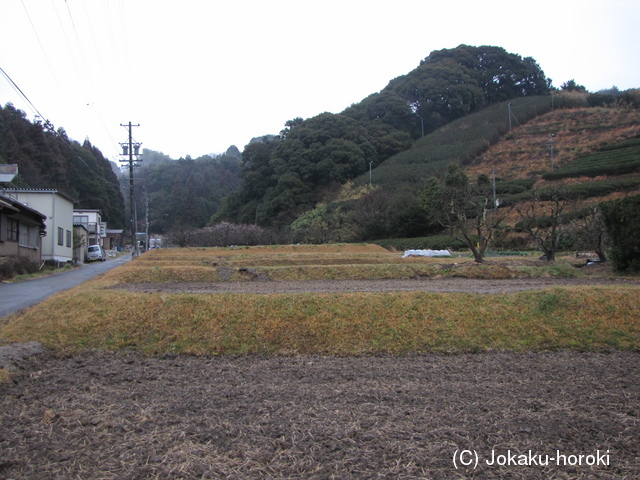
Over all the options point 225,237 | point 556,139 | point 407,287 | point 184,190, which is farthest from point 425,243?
point 184,190

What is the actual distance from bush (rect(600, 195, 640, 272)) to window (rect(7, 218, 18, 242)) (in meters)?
23.4

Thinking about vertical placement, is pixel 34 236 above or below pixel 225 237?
below

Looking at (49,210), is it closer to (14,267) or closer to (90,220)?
(14,267)

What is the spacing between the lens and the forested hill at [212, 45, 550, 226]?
53.2 m

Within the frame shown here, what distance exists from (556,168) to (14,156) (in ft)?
167

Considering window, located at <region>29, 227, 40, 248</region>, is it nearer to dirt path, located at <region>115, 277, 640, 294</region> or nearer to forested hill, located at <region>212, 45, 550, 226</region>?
dirt path, located at <region>115, 277, 640, 294</region>

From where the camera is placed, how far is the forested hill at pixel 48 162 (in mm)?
41750

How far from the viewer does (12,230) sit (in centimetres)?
2083

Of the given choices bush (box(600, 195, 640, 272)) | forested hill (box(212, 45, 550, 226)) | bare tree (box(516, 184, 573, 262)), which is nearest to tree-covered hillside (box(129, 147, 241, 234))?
forested hill (box(212, 45, 550, 226))

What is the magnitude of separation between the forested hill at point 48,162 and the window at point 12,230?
45.5ft

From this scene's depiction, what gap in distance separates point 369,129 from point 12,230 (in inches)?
1983

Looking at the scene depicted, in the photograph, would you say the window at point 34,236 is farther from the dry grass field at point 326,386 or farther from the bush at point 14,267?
the dry grass field at point 326,386

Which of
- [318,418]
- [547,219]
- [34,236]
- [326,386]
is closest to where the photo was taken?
[318,418]

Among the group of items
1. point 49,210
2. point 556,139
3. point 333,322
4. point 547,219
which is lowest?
point 333,322
